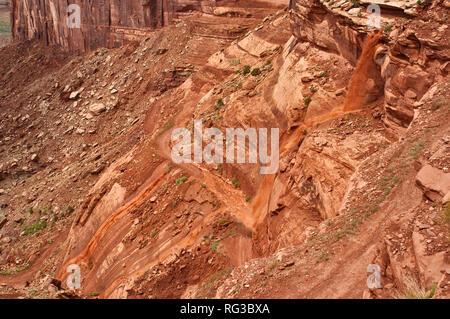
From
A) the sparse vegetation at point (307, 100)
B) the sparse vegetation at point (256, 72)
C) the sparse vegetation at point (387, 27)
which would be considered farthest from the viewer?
the sparse vegetation at point (256, 72)

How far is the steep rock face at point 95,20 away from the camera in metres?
40.8

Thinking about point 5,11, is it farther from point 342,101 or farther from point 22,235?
point 342,101

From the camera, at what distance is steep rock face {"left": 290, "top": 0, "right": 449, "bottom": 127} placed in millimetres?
13438

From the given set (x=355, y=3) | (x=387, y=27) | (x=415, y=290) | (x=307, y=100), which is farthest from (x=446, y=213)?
(x=355, y=3)

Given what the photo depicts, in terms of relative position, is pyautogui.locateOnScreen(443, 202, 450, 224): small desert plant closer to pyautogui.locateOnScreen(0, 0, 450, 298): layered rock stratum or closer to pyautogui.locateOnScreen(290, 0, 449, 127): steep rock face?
pyautogui.locateOnScreen(0, 0, 450, 298): layered rock stratum

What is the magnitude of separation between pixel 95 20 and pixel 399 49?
40303 millimetres

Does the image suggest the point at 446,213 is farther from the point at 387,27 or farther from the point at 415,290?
the point at 387,27

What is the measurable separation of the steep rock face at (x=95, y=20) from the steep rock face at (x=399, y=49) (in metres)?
22.2

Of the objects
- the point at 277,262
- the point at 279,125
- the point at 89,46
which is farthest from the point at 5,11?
the point at 277,262

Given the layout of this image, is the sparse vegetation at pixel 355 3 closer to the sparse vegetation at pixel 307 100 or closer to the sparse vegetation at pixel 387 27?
the sparse vegetation at pixel 387 27

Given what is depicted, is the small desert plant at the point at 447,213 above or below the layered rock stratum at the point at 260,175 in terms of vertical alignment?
above

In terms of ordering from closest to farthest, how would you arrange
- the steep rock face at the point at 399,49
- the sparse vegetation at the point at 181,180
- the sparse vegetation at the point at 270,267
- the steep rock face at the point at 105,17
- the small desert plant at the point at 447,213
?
the small desert plant at the point at 447,213
the sparse vegetation at the point at 270,267
the steep rock face at the point at 399,49
the sparse vegetation at the point at 181,180
the steep rock face at the point at 105,17

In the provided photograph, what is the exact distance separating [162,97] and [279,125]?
15.8 m

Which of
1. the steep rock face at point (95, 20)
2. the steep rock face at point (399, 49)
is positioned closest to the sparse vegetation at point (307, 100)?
the steep rock face at point (399, 49)
